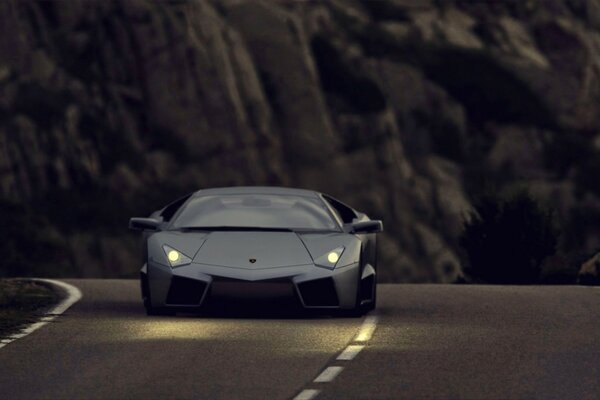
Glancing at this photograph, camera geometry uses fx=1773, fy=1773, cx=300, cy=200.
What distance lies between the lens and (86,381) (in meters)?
12.6

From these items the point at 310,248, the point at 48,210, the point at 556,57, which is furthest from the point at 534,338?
the point at 556,57

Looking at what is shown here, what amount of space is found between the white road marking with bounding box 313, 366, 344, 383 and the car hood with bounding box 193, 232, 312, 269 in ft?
13.6

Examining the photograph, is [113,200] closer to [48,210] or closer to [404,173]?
[48,210]

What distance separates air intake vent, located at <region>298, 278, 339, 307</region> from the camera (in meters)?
17.6

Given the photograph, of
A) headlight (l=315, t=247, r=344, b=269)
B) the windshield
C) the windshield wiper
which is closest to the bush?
the windshield

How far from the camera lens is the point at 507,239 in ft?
135

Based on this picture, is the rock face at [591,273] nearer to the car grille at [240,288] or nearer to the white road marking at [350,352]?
the car grille at [240,288]

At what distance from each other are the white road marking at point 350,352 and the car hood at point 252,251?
2540 mm

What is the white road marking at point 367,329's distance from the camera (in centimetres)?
1583

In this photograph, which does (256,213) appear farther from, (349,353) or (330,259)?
(349,353)

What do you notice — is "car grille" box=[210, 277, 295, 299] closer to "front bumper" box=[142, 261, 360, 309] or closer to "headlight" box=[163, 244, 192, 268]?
"front bumper" box=[142, 261, 360, 309]

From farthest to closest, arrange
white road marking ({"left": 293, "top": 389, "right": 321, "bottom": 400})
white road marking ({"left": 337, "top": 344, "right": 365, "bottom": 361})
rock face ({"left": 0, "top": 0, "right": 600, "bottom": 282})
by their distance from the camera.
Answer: rock face ({"left": 0, "top": 0, "right": 600, "bottom": 282}), white road marking ({"left": 337, "top": 344, "right": 365, "bottom": 361}), white road marking ({"left": 293, "top": 389, "right": 321, "bottom": 400})

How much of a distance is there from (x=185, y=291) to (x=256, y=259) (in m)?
0.77

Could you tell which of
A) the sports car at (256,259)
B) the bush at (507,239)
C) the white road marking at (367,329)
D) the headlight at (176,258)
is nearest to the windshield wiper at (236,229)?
the sports car at (256,259)
